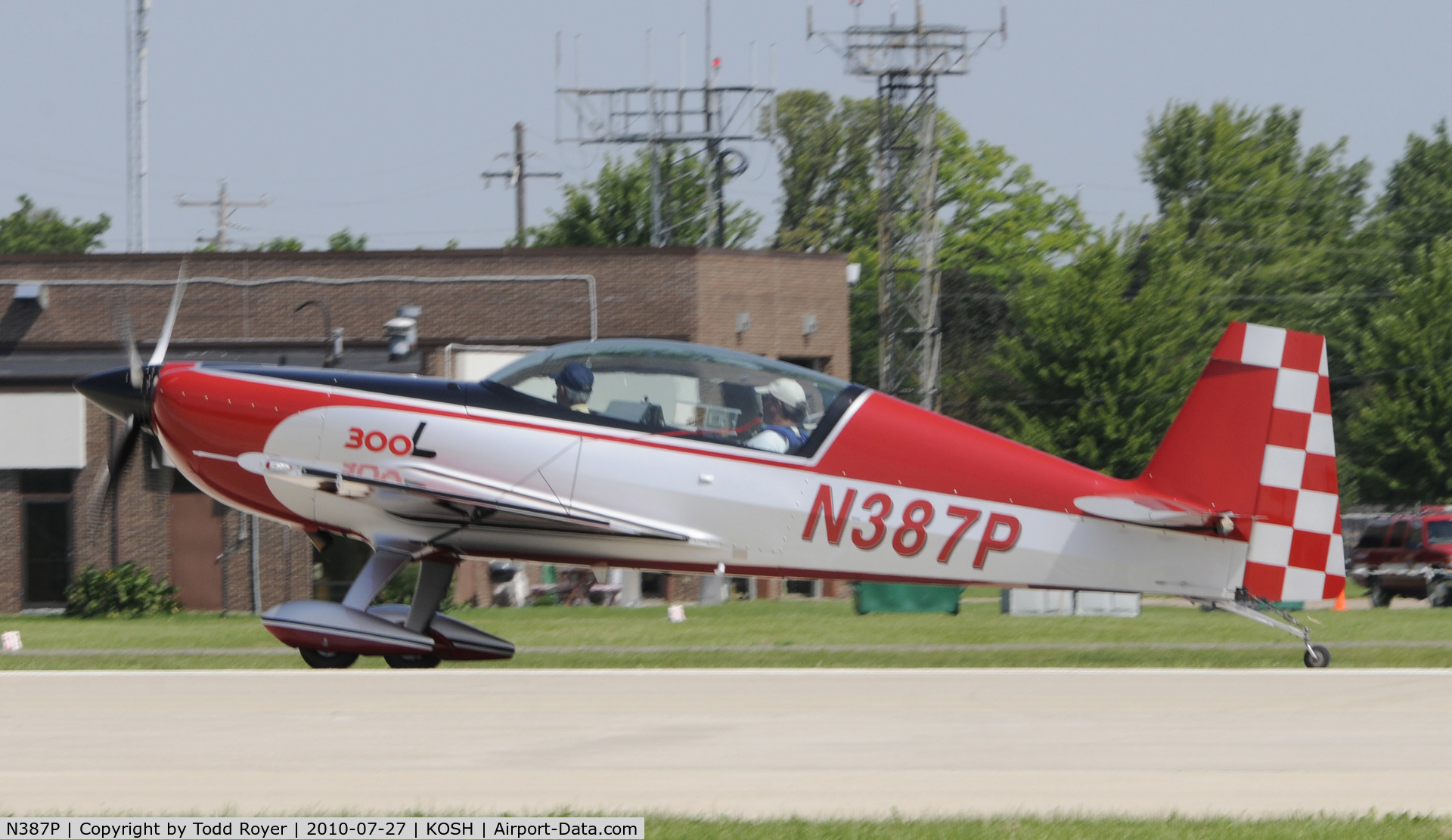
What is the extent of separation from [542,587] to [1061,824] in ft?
78.4

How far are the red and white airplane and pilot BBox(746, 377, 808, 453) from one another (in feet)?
0.05

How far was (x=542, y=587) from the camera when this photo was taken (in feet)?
98.9

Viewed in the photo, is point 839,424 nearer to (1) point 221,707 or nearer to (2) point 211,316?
(1) point 221,707

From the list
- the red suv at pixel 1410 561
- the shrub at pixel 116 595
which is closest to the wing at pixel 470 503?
the shrub at pixel 116 595

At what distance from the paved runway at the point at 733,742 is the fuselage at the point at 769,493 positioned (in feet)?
2.87

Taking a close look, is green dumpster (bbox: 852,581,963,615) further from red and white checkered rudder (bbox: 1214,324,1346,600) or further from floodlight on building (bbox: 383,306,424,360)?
red and white checkered rudder (bbox: 1214,324,1346,600)

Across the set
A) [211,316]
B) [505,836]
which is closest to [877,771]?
[505,836]

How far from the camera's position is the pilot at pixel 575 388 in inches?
480

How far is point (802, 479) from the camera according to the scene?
12.0 meters

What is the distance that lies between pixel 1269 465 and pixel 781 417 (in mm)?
3520

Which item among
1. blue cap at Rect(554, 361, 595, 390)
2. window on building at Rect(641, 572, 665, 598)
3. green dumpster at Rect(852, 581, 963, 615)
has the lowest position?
window on building at Rect(641, 572, 665, 598)

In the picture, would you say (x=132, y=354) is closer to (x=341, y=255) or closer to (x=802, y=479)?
(x=802, y=479)

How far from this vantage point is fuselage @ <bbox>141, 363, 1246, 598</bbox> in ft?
38.8
